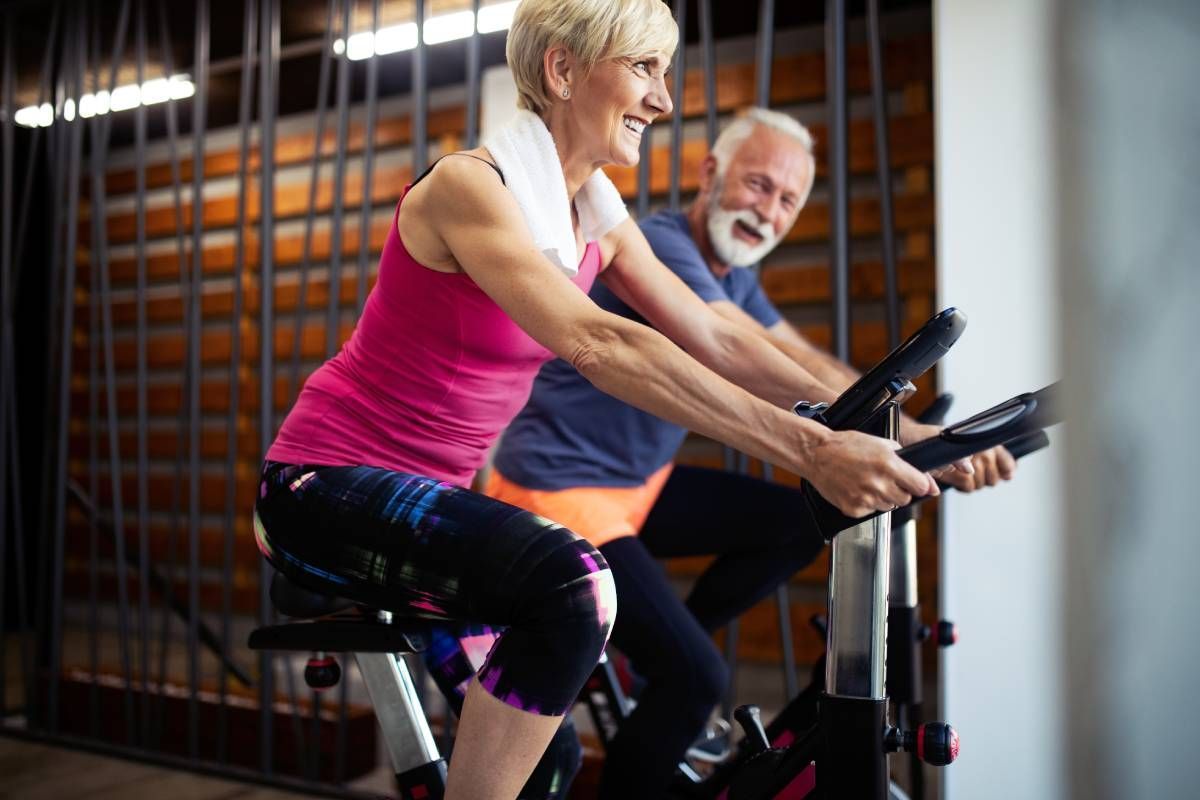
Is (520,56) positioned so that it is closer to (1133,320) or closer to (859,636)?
(859,636)

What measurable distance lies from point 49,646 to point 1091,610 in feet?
12.3

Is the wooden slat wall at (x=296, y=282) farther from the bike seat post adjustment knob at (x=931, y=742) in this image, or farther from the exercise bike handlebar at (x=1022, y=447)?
the bike seat post adjustment knob at (x=931, y=742)

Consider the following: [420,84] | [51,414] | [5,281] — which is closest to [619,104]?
[420,84]

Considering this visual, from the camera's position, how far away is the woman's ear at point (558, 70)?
49.4 inches

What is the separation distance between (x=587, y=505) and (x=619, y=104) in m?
0.61

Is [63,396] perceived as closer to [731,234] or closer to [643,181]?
[643,181]

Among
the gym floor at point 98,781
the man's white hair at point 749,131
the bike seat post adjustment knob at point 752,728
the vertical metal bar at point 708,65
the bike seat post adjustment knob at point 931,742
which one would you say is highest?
the vertical metal bar at point 708,65

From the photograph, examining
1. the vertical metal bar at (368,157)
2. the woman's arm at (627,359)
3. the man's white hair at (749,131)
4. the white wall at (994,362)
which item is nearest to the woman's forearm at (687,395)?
the woman's arm at (627,359)

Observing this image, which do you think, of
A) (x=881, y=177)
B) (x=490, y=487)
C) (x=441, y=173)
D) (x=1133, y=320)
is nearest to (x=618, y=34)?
(x=441, y=173)

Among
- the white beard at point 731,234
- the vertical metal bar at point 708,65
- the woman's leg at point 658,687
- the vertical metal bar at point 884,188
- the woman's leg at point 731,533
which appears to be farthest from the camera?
the vertical metal bar at point 708,65

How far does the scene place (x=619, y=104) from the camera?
126 cm

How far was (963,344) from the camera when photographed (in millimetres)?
2178

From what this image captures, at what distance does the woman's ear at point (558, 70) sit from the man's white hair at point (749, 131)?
649mm

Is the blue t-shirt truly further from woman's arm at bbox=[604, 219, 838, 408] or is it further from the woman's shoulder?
the woman's shoulder
